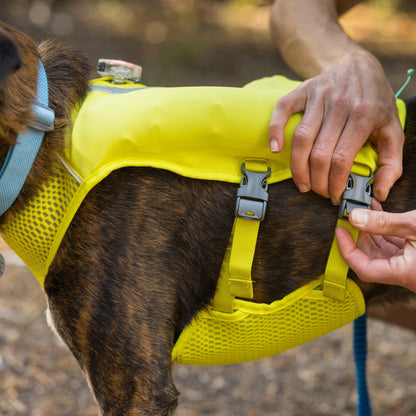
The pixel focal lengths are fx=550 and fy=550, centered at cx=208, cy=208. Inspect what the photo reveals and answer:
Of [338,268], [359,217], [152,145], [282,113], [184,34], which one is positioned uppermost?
[282,113]

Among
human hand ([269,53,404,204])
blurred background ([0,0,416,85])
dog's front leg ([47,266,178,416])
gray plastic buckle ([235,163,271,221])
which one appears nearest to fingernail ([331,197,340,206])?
human hand ([269,53,404,204])

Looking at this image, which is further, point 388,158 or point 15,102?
point 388,158

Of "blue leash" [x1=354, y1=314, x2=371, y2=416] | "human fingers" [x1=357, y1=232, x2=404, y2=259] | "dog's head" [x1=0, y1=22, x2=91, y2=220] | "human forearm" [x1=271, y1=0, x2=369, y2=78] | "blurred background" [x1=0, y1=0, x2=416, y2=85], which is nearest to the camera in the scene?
"dog's head" [x1=0, y1=22, x2=91, y2=220]

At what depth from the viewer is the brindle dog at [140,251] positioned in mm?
1679

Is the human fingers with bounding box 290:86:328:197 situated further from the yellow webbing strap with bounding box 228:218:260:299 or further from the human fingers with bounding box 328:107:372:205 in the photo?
the yellow webbing strap with bounding box 228:218:260:299

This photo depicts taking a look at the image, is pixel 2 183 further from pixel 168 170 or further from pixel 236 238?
pixel 236 238

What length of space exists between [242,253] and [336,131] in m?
0.47

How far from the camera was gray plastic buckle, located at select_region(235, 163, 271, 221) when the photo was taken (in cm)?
166

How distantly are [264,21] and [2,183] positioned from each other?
38.0ft

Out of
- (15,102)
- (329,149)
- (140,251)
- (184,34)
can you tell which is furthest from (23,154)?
(184,34)

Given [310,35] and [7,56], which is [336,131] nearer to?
[310,35]

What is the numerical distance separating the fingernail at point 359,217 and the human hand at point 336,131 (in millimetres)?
88

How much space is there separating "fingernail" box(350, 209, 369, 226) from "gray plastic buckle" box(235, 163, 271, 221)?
0.86 feet

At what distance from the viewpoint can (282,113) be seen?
167 centimetres
